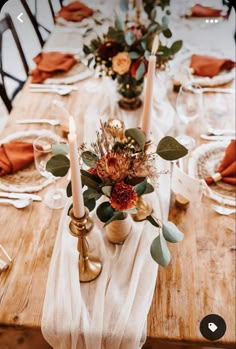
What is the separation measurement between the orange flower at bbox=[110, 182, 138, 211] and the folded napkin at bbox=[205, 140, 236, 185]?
0.46m

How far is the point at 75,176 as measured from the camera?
0.69 metres

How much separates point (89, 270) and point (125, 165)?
0.30m

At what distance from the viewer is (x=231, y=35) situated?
1893 mm

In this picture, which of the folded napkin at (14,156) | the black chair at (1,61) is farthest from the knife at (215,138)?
the black chair at (1,61)

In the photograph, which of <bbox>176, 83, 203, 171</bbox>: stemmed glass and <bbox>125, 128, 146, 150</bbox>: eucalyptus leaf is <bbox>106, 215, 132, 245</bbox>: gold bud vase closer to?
<bbox>125, 128, 146, 150</bbox>: eucalyptus leaf

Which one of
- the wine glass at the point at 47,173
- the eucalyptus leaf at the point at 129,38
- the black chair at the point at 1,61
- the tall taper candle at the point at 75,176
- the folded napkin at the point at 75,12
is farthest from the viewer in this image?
the folded napkin at the point at 75,12

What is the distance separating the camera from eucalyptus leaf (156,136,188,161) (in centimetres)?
77

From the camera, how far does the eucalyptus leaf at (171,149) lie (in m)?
0.77

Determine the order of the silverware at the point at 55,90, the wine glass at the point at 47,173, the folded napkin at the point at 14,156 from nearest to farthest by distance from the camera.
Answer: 1. the wine glass at the point at 47,173
2. the folded napkin at the point at 14,156
3. the silverware at the point at 55,90

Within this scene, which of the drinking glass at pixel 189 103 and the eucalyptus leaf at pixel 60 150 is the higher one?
the eucalyptus leaf at pixel 60 150

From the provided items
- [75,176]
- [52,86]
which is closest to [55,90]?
[52,86]

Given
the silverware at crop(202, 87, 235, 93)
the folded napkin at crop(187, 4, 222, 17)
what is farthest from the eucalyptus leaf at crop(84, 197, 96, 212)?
the folded napkin at crop(187, 4, 222, 17)

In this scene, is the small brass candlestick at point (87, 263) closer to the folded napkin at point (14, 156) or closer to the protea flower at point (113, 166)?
the protea flower at point (113, 166)

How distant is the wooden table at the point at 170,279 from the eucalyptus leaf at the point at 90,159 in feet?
1.00
